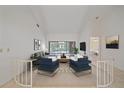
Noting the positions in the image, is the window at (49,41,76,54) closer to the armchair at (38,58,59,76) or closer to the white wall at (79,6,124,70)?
the white wall at (79,6,124,70)

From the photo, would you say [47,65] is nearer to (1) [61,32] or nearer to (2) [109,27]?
(2) [109,27]

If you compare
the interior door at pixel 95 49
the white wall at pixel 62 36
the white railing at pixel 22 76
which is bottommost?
the white railing at pixel 22 76

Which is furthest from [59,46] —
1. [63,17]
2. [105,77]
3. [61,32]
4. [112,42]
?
[105,77]

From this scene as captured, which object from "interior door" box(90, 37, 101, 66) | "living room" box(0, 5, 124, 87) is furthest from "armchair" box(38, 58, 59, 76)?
"interior door" box(90, 37, 101, 66)

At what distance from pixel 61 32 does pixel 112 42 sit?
659cm

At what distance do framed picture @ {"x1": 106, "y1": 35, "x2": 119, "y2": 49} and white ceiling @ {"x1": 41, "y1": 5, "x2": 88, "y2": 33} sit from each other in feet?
9.94

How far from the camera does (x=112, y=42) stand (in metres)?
7.36

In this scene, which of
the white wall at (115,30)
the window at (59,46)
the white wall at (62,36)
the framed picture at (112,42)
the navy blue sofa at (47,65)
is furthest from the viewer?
the window at (59,46)

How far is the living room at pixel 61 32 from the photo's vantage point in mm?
4973

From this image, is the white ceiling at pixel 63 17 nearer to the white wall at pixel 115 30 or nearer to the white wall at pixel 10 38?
the white wall at pixel 115 30

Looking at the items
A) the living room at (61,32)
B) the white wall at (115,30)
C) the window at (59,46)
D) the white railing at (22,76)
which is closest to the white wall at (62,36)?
the living room at (61,32)

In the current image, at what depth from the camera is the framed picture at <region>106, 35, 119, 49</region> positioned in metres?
6.95
